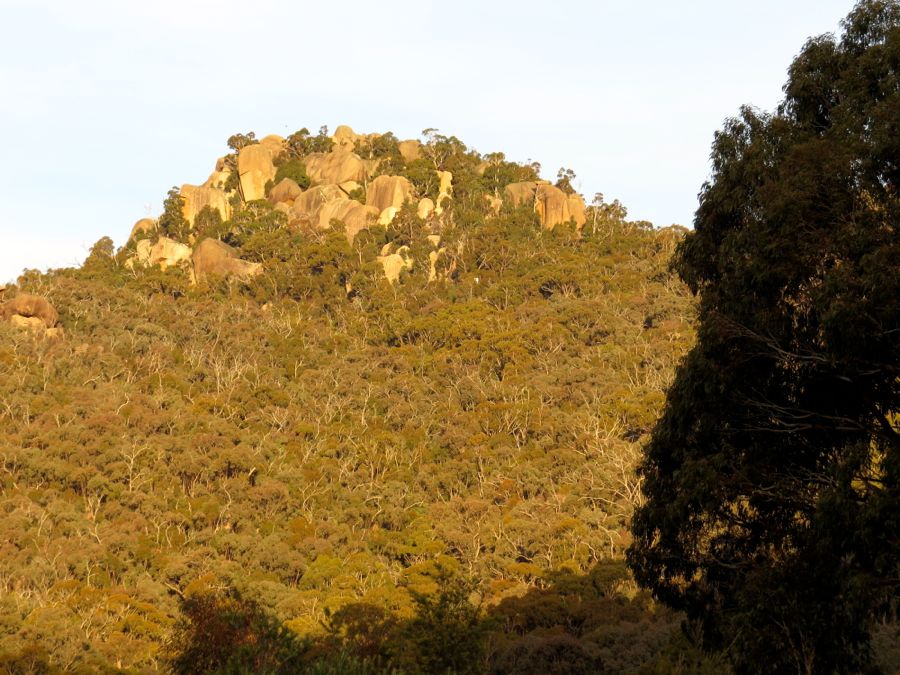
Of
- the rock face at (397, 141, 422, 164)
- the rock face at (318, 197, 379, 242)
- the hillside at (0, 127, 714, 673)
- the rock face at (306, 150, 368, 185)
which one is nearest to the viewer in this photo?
the hillside at (0, 127, 714, 673)

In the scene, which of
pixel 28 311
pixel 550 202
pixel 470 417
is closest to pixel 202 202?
pixel 28 311

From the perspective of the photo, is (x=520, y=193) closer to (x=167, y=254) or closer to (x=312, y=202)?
(x=312, y=202)

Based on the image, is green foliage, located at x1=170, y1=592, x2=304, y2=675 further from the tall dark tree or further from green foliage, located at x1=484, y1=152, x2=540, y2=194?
green foliage, located at x1=484, y1=152, x2=540, y2=194

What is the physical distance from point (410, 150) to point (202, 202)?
2429 centimetres

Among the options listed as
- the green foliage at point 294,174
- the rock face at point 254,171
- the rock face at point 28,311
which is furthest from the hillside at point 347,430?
the green foliage at point 294,174

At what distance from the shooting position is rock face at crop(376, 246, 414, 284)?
86312mm

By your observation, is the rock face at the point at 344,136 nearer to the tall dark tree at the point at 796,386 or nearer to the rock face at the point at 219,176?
the rock face at the point at 219,176

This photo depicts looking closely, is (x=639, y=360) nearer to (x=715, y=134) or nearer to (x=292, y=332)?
(x=292, y=332)

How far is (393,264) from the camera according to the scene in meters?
86.8

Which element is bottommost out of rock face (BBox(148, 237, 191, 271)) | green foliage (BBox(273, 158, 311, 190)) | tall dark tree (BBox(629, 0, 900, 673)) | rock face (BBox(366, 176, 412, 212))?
tall dark tree (BBox(629, 0, 900, 673))

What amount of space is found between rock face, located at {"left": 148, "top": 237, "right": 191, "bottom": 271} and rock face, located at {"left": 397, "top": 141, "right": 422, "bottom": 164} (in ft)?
92.5

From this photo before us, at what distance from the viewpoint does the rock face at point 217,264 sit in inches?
3374

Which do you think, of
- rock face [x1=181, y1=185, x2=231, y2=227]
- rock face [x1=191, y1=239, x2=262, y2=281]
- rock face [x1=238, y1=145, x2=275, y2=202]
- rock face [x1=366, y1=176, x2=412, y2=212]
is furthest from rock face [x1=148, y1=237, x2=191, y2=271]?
rock face [x1=366, y1=176, x2=412, y2=212]

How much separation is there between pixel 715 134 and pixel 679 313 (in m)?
55.9
